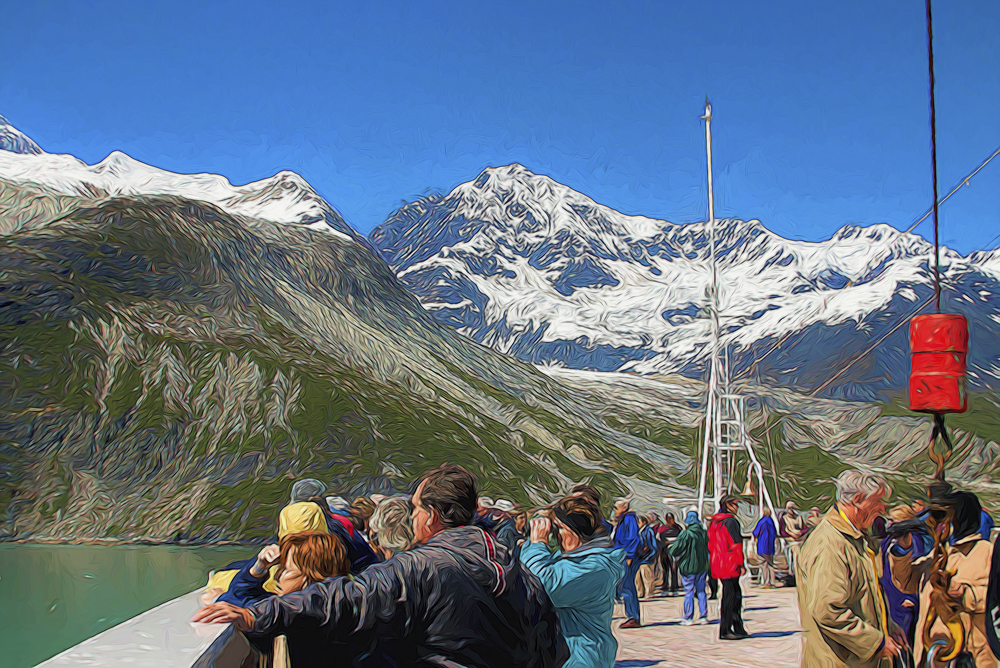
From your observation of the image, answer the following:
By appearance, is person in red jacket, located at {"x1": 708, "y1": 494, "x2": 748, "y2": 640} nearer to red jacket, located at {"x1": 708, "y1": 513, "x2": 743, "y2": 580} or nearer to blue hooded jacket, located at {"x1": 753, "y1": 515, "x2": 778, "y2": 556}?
red jacket, located at {"x1": 708, "y1": 513, "x2": 743, "y2": 580}

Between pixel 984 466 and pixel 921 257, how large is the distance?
9993 cm

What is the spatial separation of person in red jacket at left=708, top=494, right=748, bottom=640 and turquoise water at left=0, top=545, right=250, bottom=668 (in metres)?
8.80

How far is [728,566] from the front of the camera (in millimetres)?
10609

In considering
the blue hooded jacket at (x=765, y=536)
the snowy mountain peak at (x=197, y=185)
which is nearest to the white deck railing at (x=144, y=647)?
the blue hooded jacket at (x=765, y=536)

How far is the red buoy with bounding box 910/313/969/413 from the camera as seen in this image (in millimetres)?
9844

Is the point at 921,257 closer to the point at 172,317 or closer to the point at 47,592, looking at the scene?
the point at 172,317

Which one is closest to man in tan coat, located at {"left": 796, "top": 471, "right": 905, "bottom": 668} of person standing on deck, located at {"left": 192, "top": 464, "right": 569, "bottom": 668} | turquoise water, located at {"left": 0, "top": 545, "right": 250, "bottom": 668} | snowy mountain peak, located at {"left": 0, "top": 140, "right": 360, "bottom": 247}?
person standing on deck, located at {"left": 192, "top": 464, "right": 569, "bottom": 668}

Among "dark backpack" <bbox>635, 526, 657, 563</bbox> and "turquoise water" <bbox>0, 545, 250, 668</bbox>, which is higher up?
"dark backpack" <bbox>635, 526, 657, 563</bbox>

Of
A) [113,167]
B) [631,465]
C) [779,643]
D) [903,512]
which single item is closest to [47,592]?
[779,643]

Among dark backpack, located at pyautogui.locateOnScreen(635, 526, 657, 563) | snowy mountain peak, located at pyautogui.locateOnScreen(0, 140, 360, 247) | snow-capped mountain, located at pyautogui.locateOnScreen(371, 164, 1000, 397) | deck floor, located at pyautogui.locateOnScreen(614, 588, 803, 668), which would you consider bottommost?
deck floor, located at pyautogui.locateOnScreen(614, 588, 803, 668)

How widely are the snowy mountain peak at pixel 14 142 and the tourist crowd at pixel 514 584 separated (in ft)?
377

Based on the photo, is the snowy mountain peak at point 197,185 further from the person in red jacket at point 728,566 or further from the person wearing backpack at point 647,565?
the person in red jacket at point 728,566

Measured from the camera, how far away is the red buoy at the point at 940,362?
9.84 m

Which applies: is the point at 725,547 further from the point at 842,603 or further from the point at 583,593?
the point at 583,593
